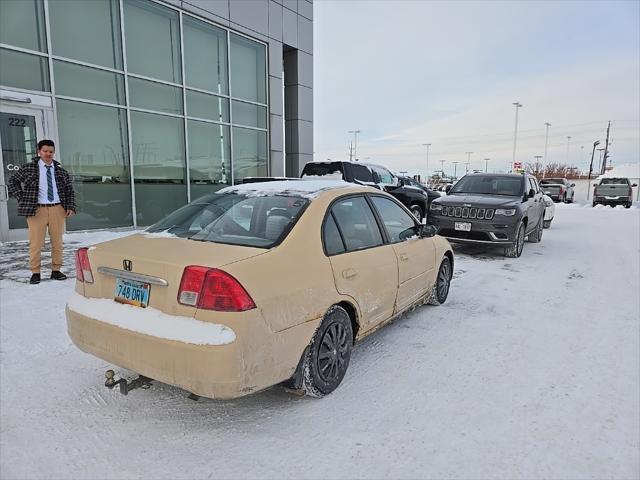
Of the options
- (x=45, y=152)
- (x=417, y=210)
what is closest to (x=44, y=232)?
(x=45, y=152)

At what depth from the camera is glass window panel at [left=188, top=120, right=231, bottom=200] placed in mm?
12352

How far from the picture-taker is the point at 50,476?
87.3 inches

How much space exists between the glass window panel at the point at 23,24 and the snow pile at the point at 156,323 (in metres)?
8.62

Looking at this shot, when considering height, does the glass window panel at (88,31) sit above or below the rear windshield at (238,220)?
above

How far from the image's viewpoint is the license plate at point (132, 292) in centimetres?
256

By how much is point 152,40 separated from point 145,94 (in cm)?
145

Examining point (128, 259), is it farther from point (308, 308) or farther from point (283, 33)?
point (283, 33)

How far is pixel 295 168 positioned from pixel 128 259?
13.9 m

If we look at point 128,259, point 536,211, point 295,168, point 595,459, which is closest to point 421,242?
point 595,459

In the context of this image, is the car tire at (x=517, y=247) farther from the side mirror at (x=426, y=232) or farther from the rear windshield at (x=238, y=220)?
the rear windshield at (x=238, y=220)

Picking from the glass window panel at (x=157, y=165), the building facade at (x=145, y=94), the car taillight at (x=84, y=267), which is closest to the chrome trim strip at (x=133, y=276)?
the car taillight at (x=84, y=267)

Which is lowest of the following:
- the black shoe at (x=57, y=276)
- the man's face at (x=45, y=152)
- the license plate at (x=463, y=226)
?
the black shoe at (x=57, y=276)

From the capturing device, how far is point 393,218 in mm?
4238

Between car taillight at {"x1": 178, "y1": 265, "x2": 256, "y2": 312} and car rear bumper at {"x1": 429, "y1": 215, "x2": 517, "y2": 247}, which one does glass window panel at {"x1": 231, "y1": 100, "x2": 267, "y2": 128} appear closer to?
car rear bumper at {"x1": 429, "y1": 215, "x2": 517, "y2": 247}
